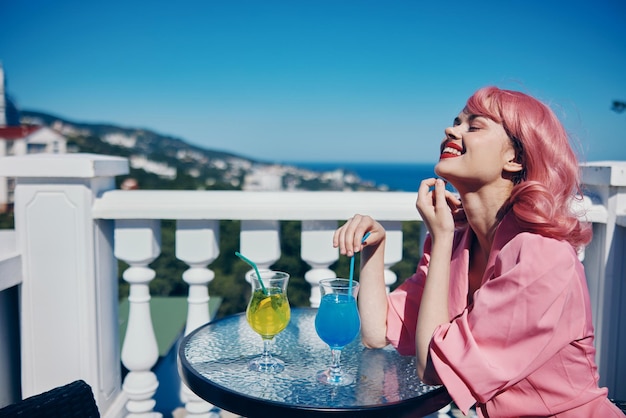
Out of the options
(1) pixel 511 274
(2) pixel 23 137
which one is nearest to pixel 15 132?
(2) pixel 23 137

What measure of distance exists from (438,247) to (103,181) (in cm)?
115

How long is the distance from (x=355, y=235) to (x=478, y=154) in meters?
0.35

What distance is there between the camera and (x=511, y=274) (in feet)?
3.47

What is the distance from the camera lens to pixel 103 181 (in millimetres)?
1808

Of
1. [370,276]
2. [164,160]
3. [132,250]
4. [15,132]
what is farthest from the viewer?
[164,160]

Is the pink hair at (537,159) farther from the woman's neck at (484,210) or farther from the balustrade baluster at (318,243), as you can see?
the balustrade baluster at (318,243)

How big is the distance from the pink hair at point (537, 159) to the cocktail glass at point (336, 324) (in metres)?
0.41

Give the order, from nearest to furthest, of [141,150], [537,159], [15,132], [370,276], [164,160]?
[537,159] < [370,276] < [15,132] < [164,160] < [141,150]

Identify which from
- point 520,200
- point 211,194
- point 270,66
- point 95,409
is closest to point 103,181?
point 211,194

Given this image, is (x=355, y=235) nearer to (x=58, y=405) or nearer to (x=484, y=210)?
(x=484, y=210)

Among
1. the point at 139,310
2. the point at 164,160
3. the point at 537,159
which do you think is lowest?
the point at 164,160

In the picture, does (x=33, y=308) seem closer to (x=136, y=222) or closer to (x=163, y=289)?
(x=136, y=222)

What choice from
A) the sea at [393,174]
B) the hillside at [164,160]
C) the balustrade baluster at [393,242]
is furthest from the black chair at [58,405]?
the hillside at [164,160]

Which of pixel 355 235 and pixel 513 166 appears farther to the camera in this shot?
pixel 355 235
